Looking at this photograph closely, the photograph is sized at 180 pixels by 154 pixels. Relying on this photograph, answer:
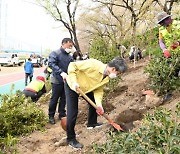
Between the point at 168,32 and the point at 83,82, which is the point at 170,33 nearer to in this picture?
the point at 168,32

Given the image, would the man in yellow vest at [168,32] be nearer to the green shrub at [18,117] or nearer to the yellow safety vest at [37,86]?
the green shrub at [18,117]

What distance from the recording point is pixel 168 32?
4.96 metres

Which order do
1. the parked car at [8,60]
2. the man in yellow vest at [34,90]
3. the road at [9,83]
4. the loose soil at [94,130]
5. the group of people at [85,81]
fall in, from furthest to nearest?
the parked car at [8,60]
the road at [9,83]
the man in yellow vest at [34,90]
the loose soil at [94,130]
the group of people at [85,81]

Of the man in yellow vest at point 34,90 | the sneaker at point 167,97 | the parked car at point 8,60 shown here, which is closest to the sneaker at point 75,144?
the sneaker at point 167,97

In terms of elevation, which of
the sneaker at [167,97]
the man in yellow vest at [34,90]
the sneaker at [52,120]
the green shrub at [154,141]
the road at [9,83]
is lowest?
the road at [9,83]

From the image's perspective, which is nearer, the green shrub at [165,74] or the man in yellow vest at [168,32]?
the man in yellow vest at [168,32]

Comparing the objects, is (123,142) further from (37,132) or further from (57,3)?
(57,3)

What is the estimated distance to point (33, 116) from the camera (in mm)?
5699

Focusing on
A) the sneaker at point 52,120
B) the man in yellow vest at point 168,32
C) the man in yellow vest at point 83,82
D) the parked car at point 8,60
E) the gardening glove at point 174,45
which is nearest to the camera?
the man in yellow vest at point 83,82

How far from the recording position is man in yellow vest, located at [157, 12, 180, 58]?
183 inches

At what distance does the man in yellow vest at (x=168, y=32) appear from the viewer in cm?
465

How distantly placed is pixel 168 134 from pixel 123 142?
313 millimetres

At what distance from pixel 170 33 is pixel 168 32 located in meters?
0.06

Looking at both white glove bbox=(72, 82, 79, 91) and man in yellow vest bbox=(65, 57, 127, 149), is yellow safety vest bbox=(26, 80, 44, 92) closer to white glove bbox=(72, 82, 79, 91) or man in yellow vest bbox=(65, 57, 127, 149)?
man in yellow vest bbox=(65, 57, 127, 149)
